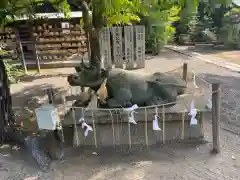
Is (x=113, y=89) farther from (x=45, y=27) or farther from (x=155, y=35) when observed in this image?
(x=155, y=35)

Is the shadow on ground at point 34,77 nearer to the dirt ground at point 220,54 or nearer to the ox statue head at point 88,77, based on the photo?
the ox statue head at point 88,77

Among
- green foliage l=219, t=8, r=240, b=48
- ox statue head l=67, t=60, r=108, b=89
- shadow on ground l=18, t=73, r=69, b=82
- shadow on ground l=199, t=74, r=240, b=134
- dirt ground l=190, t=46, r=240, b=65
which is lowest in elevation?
shadow on ground l=199, t=74, r=240, b=134

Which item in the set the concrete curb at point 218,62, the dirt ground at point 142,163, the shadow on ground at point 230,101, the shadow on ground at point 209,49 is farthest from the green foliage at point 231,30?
the dirt ground at point 142,163

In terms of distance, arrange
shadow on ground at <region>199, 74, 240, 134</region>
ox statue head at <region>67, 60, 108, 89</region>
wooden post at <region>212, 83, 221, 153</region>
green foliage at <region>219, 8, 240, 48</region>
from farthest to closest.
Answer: green foliage at <region>219, 8, 240, 48</region>
shadow on ground at <region>199, 74, 240, 134</region>
ox statue head at <region>67, 60, 108, 89</region>
wooden post at <region>212, 83, 221, 153</region>

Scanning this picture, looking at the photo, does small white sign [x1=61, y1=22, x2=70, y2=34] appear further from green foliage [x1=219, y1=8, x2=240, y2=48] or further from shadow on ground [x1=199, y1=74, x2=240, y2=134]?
green foliage [x1=219, y1=8, x2=240, y2=48]

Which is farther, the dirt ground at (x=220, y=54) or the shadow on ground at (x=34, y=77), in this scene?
the dirt ground at (x=220, y=54)

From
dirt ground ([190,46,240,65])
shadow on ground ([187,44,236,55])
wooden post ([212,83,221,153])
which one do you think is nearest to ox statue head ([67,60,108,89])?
wooden post ([212,83,221,153])

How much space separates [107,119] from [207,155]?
62.0 inches

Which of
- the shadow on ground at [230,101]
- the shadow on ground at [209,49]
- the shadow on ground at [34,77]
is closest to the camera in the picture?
the shadow on ground at [230,101]

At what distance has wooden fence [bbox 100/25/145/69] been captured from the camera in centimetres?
988

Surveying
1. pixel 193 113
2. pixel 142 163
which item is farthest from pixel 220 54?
pixel 142 163

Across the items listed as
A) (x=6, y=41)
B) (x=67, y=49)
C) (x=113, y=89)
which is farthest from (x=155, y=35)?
(x=113, y=89)

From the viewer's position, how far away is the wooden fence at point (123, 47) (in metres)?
9.88

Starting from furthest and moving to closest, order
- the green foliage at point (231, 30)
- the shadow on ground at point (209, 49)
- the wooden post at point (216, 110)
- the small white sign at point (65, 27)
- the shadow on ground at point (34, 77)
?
the green foliage at point (231, 30)
the shadow on ground at point (209, 49)
the small white sign at point (65, 27)
the shadow on ground at point (34, 77)
the wooden post at point (216, 110)
